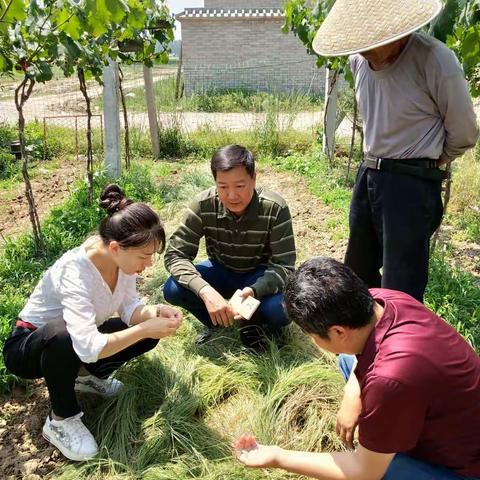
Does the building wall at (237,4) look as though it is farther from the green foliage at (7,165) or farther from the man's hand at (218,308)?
the man's hand at (218,308)

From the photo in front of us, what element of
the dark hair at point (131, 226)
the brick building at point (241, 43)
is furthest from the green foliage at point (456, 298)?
the brick building at point (241, 43)

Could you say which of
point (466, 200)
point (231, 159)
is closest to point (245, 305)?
point (231, 159)

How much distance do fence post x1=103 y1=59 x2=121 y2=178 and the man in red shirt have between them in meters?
4.98

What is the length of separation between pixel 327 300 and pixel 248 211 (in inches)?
51.5

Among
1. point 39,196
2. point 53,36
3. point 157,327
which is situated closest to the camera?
point 157,327

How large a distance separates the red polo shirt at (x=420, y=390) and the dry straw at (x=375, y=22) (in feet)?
3.64

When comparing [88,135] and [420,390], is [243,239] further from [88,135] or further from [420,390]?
A: [88,135]

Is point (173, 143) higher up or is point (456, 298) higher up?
point (456, 298)

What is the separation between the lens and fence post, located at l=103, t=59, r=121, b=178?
19.4 ft

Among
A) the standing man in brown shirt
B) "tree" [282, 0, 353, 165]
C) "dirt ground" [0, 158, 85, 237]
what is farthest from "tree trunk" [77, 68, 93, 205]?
the standing man in brown shirt

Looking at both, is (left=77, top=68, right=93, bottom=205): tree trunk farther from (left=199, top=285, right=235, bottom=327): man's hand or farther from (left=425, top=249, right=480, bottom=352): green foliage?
(left=425, top=249, right=480, bottom=352): green foliage

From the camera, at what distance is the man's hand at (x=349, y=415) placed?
5.31 ft

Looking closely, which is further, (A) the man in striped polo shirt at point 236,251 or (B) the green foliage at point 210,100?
(B) the green foliage at point 210,100

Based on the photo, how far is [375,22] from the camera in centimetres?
202
